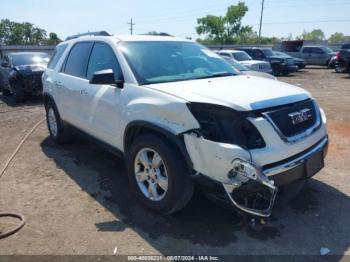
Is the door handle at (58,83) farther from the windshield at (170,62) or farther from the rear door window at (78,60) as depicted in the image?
the windshield at (170,62)

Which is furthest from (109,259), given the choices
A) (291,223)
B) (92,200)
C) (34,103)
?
(34,103)

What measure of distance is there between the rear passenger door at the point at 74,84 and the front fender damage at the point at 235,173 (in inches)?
91.7

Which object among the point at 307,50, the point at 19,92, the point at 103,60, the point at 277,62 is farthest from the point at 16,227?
the point at 307,50

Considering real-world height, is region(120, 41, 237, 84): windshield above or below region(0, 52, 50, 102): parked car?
above

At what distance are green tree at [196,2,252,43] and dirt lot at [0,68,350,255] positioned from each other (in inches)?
2907

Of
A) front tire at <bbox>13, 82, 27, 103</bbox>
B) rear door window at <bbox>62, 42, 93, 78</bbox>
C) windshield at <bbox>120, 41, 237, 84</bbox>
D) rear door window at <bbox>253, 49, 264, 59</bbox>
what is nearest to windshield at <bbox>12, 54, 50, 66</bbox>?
front tire at <bbox>13, 82, 27, 103</bbox>

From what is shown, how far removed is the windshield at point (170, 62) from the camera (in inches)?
157

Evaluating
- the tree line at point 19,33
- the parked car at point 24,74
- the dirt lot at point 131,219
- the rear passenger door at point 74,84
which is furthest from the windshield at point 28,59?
the tree line at point 19,33

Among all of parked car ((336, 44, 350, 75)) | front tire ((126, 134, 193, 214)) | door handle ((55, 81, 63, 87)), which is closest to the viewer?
front tire ((126, 134, 193, 214))

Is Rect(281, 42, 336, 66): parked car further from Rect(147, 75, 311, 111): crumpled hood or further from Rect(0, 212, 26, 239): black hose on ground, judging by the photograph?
Rect(0, 212, 26, 239): black hose on ground

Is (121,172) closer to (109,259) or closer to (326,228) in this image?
(109,259)

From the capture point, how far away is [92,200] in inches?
163

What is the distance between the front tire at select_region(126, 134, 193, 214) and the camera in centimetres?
329

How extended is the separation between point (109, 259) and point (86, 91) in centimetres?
242
